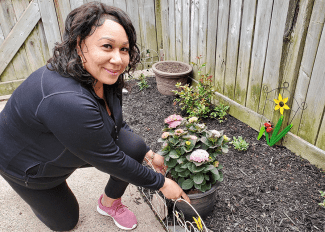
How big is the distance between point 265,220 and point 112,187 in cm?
116

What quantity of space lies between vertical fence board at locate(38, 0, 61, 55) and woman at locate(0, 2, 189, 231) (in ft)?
10.3

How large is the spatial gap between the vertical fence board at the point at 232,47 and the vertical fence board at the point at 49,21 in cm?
296

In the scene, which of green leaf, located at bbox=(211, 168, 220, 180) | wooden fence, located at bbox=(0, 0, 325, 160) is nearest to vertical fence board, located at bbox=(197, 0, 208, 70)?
wooden fence, located at bbox=(0, 0, 325, 160)

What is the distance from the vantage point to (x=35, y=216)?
202 cm

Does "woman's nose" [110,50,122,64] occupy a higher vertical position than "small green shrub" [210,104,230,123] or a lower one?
higher

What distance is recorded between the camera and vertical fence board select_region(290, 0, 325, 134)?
6.15 feet

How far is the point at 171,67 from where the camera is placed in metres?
3.88

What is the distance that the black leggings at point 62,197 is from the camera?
1648mm

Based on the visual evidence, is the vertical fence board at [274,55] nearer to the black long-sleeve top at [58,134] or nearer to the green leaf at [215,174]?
the green leaf at [215,174]

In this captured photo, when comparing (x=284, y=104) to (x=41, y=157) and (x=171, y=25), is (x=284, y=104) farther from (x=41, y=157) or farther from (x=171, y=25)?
(x=171, y=25)

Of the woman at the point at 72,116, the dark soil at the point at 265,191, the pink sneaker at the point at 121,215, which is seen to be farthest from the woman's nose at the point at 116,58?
the pink sneaker at the point at 121,215

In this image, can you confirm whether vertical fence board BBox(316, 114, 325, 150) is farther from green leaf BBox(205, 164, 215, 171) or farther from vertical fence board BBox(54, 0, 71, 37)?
vertical fence board BBox(54, 0, 71, 37)

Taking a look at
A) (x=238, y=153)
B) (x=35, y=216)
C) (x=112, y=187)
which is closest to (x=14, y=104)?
(x=112, y=187)

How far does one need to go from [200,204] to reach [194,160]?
14.3 inches
